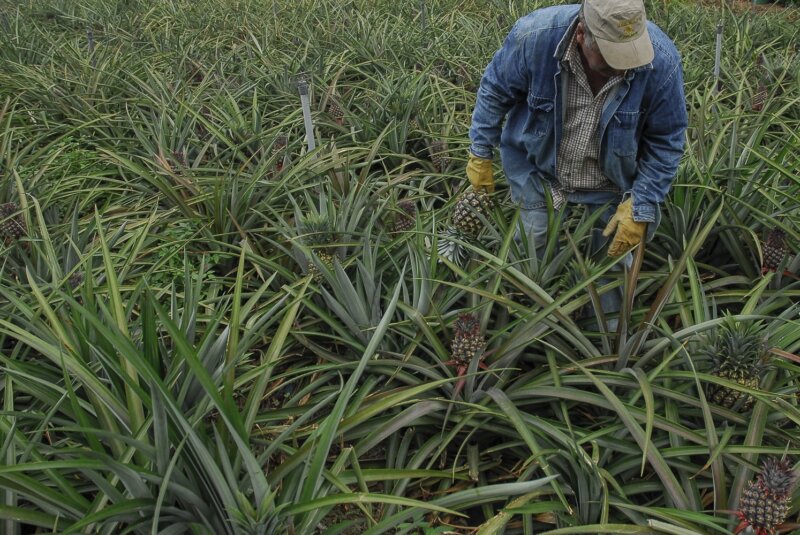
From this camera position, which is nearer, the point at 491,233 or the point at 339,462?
the point at 339,462

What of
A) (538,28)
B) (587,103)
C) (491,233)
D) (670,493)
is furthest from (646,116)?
(670,493)

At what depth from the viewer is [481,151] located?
234 centimetres

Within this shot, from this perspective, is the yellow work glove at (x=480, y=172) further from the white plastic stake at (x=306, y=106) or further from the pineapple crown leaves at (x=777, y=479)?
the pineapple crown leaves at (x=777, y=479)

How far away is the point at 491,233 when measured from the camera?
7.66ft

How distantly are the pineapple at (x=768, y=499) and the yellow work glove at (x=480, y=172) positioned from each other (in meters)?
1.39

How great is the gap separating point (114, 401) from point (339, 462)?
546 mm

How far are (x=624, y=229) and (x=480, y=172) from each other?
0.58m

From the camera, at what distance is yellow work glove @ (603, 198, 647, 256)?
6.87 feet

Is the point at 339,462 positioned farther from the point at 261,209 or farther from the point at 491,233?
the point at 261,209

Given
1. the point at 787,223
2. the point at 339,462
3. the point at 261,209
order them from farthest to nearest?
the point at 261,209, the point at 787,223, the point at 339,462

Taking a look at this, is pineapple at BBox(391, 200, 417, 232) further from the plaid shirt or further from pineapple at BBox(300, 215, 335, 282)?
the plaid shirt

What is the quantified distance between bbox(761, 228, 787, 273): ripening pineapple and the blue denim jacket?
38cm

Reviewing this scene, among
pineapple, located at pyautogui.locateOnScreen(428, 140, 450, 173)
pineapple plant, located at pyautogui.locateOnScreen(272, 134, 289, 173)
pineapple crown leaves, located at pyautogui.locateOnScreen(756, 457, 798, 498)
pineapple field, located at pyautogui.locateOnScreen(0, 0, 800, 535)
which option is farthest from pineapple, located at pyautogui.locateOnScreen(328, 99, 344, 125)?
pineapple crown leaves, located at pyautogui.locateOnScreen(756, 457, 798, 498)

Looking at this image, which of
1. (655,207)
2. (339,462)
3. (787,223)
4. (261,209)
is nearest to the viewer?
(339,462)
